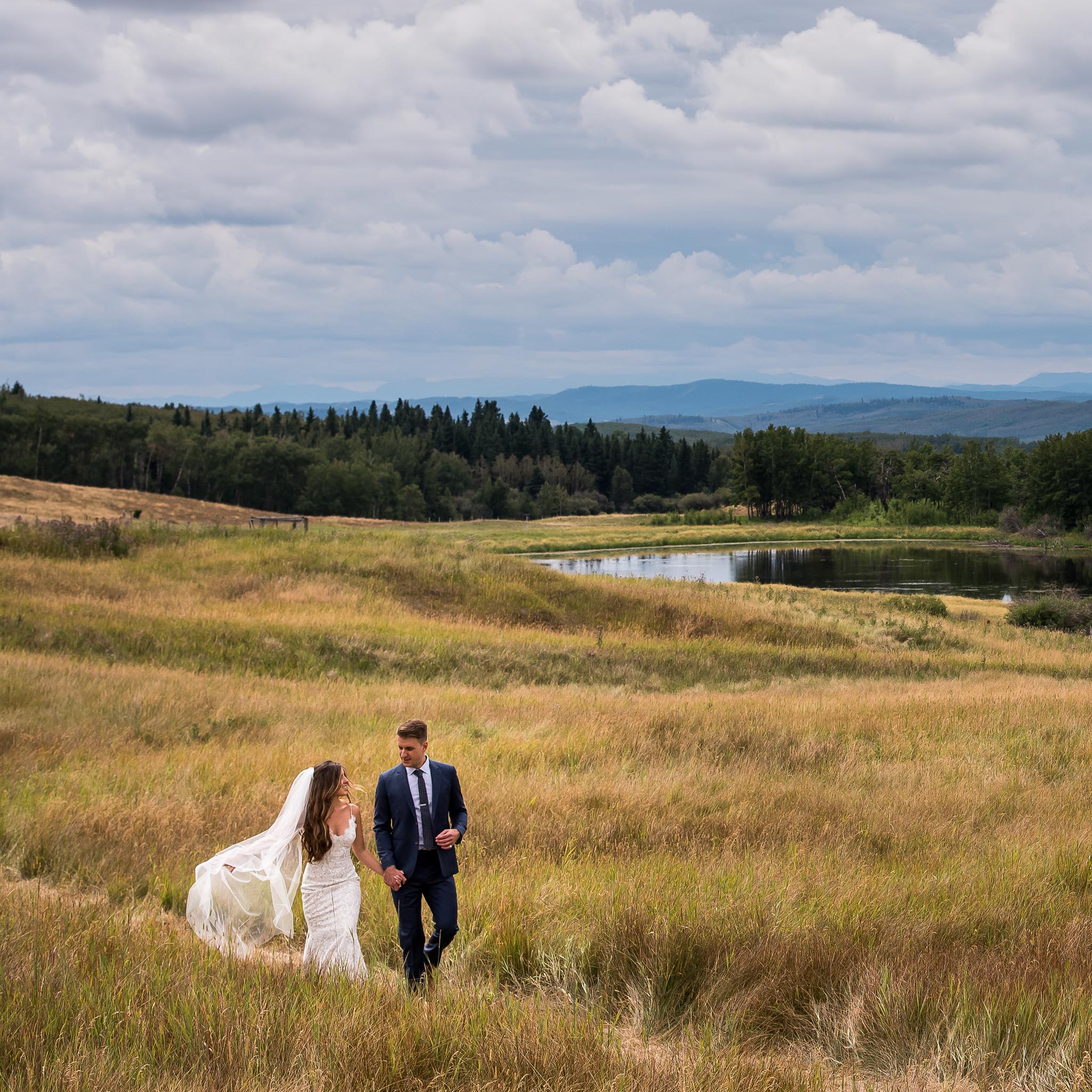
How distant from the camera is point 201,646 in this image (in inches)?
894

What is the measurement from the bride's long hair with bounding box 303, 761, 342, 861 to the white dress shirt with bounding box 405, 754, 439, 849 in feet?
1.34

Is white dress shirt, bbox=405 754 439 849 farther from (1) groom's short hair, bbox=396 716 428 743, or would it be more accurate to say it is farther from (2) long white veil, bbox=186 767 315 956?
(2) long white veil, bbox=186 767 315 956

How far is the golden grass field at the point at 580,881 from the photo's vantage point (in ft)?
13.9

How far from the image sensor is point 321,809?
5.73 m

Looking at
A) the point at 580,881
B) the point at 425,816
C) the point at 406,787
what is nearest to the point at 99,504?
the point at 580,881

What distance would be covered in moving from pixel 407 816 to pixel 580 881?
1813 millimetres

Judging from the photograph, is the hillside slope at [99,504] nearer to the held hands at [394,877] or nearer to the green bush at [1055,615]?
the green bush at [1055,615]

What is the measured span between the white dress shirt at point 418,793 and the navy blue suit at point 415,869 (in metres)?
0.01

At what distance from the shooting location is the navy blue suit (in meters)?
5.68

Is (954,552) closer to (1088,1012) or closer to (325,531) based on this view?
(325,531)

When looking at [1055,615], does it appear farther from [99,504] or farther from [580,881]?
[99,504]

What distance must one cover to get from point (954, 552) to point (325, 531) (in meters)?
72.3

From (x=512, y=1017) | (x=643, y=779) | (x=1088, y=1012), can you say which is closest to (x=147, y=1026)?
(x=512, y=1017)

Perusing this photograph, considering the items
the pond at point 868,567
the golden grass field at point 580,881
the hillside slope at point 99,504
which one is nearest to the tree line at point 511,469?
the pond at point 868,567
